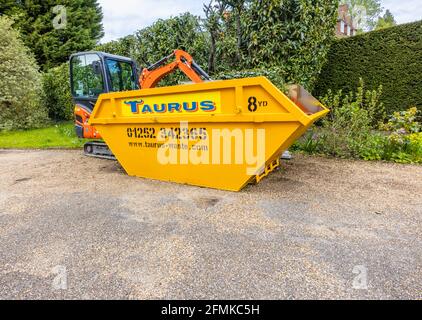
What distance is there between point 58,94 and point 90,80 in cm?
781

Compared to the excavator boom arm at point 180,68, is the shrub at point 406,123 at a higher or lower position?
lower

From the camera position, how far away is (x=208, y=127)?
375cm

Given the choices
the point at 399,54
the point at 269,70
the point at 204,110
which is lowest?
the point at 204,110

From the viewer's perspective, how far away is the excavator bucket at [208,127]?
11.1 ft

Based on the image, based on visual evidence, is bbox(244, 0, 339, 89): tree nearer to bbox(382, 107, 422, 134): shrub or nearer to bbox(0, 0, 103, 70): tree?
bbox(382, 107, 422, 134): shrub

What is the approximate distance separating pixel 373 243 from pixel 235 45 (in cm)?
614

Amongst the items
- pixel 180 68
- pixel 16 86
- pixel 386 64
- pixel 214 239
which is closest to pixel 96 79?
pixel 180 68

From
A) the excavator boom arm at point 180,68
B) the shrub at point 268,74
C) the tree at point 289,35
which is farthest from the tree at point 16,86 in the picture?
the tree at point 289,35

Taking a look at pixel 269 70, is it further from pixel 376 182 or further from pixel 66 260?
pixel 66 260

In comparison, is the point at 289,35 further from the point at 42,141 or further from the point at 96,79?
→ the point at 42,141

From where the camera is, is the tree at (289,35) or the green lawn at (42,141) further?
the green lawn at (42,141)

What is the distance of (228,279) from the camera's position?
2.05 m

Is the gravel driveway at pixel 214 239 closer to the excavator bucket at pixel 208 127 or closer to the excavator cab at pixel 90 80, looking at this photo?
the excavator bucket at pixel 208 127
